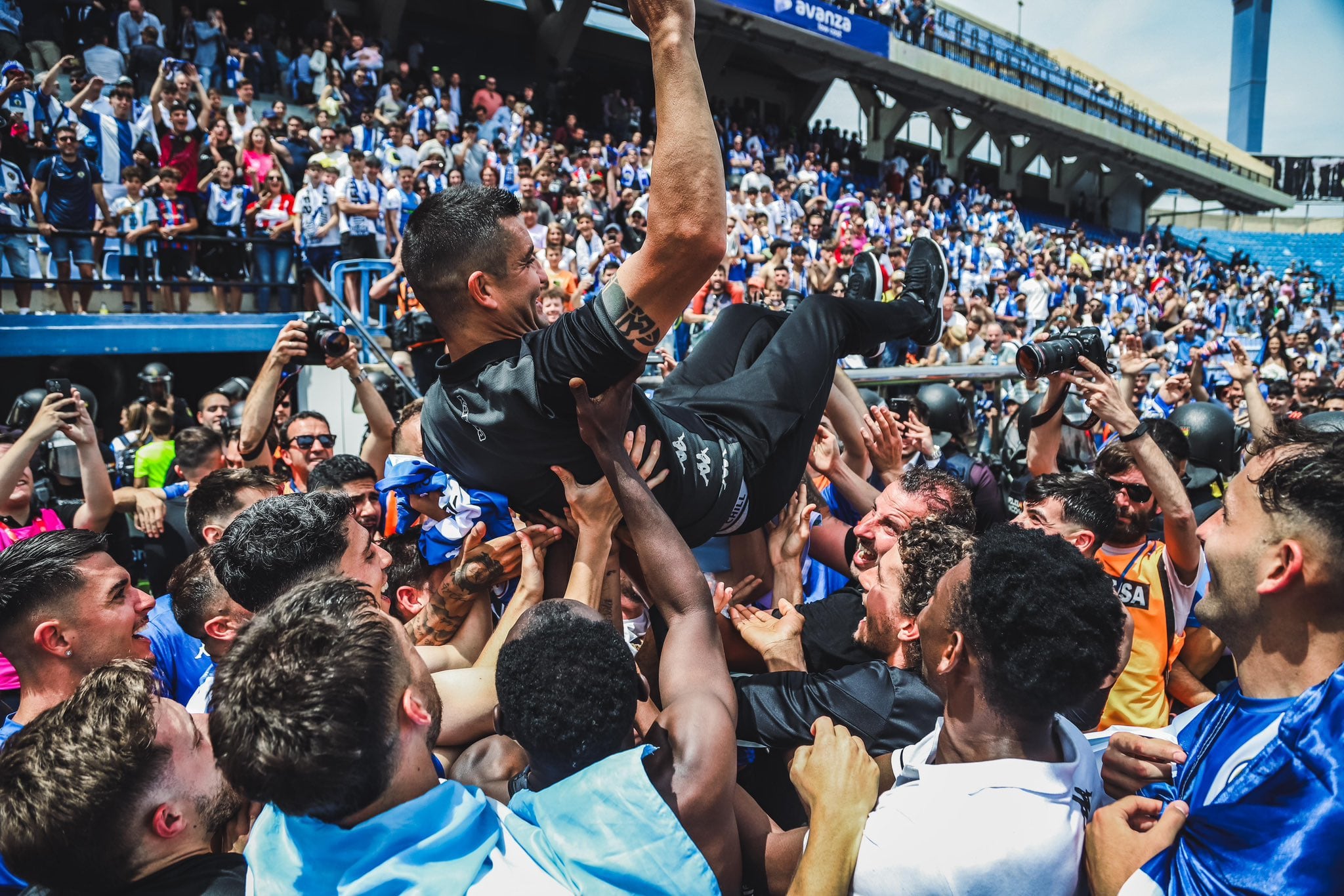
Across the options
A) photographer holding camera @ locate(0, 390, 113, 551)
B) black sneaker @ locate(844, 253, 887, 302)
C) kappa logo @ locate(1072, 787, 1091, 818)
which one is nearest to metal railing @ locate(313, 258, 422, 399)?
photographer holding camera @ locate(0, 390, 113, 551)

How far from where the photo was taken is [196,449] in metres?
4.69

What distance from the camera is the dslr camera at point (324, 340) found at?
408cm

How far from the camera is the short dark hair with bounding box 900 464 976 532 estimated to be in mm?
2967

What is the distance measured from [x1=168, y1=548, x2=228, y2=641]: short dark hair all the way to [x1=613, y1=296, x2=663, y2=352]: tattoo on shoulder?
141 centimetres

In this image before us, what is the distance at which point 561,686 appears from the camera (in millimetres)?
1711

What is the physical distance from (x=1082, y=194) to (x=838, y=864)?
34.5 metres

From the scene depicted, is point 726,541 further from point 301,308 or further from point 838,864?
point 301,308

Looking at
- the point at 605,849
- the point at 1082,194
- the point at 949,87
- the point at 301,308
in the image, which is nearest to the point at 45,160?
the point at 301,308

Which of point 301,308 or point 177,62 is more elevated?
point 177,62

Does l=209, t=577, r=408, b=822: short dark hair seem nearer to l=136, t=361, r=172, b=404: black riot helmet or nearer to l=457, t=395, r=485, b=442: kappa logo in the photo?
l=457, t=395, r=485, b=442: kappa logo

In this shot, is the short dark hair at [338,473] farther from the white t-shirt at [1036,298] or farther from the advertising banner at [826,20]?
the advertising banner at [826,20]

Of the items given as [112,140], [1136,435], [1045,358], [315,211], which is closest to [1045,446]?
[1136,435]

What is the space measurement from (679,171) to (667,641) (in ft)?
3.25

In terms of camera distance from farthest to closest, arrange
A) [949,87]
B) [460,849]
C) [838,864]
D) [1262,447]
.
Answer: [949,87]
[1262,447]
[838,864]
[460,849]
